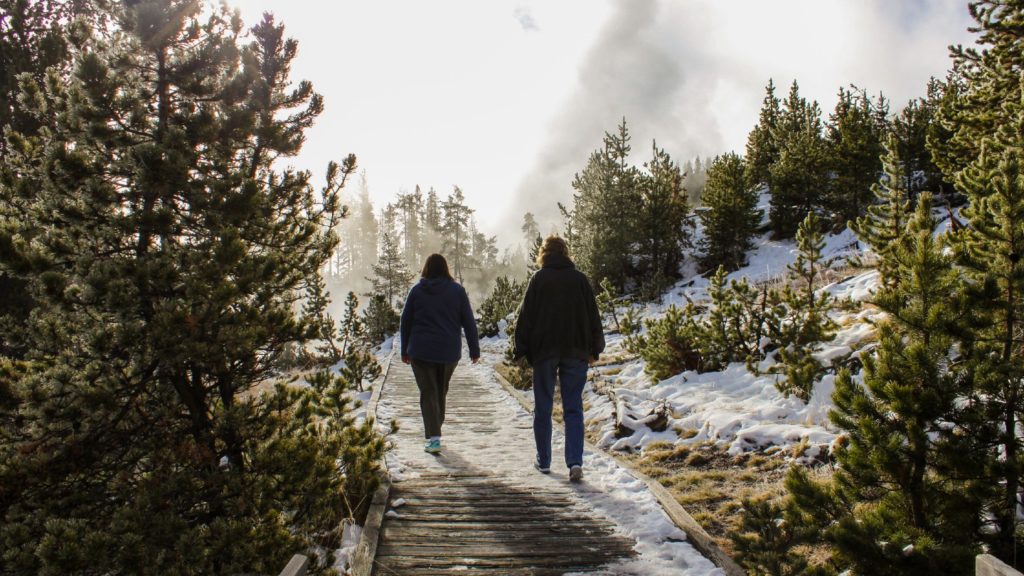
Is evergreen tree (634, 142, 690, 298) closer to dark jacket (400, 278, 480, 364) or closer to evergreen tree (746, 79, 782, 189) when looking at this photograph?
evergreen tree (746, 79, 782, 189)

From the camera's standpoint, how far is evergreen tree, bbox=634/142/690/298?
90.9 ft

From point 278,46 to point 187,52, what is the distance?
1.75 meters

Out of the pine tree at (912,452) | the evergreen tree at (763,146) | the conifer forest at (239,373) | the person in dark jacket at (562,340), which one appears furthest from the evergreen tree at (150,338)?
the evergreen tree at (763,146)

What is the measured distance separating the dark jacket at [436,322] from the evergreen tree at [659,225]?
20641mm

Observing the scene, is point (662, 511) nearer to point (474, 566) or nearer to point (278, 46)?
point (474, 566)

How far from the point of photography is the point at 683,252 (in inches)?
1265

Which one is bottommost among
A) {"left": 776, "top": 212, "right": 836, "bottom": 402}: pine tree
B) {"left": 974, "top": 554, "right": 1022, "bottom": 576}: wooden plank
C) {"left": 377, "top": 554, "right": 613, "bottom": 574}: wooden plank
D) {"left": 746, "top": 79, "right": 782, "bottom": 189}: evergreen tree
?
{"left": 377, "top": 554, "right": 613, "bottom": 574}: wooden plank

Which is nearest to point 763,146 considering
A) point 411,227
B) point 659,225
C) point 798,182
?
point 798,182

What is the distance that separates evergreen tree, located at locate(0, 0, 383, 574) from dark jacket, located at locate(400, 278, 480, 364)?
5.95 ft

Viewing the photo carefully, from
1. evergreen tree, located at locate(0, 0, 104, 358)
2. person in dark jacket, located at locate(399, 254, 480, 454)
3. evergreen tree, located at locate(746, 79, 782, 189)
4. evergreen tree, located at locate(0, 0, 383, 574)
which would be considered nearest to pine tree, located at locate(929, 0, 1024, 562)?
evergreen tree, located at locate(0, 0, 383, 574)

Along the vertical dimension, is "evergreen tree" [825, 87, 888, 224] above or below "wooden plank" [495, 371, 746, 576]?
above

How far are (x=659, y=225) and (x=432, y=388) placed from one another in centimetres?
2381

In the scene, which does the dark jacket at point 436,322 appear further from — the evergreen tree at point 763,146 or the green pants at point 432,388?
the evergreen tree at point 763,146

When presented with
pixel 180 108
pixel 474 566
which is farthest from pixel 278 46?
pixel 474 566
